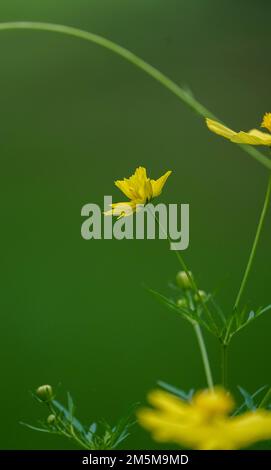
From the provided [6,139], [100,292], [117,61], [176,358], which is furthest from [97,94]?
[176,358]

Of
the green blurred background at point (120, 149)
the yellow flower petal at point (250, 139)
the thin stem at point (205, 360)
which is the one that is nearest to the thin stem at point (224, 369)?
the thin stem at point (205, 360)

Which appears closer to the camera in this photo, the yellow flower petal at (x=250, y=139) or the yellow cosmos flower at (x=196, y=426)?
the yellow cosmos flower at (x=196, y=426)

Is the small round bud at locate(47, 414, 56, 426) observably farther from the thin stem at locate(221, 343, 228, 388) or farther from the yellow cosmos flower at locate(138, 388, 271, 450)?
the yellow cosmos flower at locate(138, 388, 271, 450)

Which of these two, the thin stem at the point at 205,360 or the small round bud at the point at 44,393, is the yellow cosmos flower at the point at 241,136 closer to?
the thin stem at the point at 205,360

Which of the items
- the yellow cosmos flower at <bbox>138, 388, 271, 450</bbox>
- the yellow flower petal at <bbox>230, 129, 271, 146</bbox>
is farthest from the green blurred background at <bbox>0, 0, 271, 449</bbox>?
the yellow cosmos flower at <bbox>138, 388, 271, 450</bbox>

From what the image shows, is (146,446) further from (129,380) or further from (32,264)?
(32,264)

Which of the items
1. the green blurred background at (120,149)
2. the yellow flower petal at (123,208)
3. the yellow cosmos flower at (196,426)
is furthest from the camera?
the green blurred background at (120,149)

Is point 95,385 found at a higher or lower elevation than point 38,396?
higher

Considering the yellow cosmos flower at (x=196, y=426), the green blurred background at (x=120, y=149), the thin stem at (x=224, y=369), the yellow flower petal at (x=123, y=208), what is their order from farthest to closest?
the green blurred background at (x=120, y=149) < the yellow flower petal at (x=123, y=208) < the thin stem at (x=224, y=369) < the yellow cosmos flower at (x=196, y=426)
